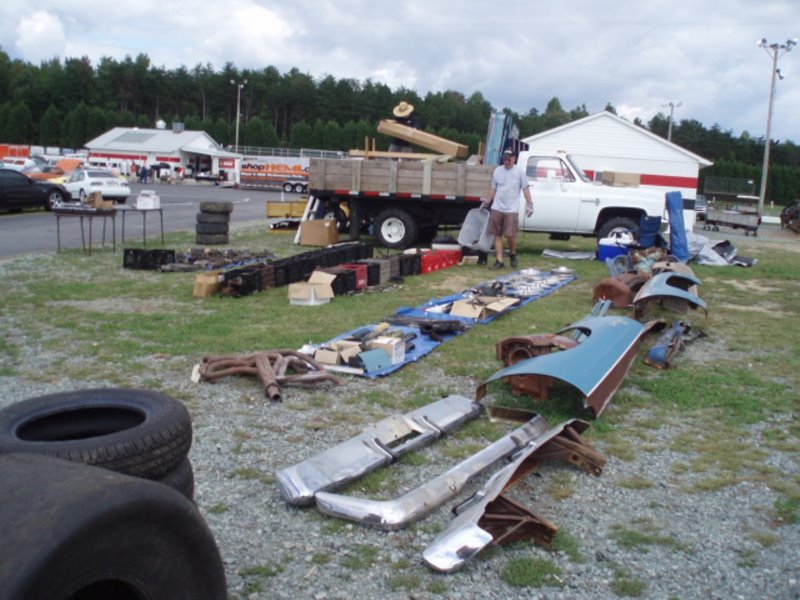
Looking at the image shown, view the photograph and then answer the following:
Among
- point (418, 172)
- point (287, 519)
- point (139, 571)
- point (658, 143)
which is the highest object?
point (658, 143)

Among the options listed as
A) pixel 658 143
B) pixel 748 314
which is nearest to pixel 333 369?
pixel 748 314

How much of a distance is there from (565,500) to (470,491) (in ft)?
1.73

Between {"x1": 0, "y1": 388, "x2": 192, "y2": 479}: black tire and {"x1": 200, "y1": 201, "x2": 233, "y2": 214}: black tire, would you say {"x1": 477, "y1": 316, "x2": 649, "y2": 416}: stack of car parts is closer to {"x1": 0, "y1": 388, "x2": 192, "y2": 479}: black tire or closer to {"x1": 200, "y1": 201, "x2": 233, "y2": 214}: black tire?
{"x1": 0, "y1": 388, "x2": 192, "y2": 479}: black tire

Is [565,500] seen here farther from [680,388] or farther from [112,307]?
[112,307]

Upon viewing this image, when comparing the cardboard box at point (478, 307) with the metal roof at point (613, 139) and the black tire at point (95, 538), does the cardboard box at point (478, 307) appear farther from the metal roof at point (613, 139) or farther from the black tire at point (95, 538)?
the metal roof at point (613, 139)

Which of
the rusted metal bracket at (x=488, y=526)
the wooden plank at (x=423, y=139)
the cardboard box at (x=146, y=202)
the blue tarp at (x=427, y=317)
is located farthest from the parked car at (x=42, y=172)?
the rusted metal bracket at (x=488, y=526)

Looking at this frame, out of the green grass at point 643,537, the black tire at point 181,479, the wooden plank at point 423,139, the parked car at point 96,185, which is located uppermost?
the wooden plank at point 423,139

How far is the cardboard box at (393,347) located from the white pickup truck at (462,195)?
9.17 m

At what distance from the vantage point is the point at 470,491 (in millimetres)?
4375

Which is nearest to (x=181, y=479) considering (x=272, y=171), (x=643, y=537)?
(x=643, y=537)

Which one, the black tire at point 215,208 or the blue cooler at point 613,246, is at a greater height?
the black tire at point 215,208

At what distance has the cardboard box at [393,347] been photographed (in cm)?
685

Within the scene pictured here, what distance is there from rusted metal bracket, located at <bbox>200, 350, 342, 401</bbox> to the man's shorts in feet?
25.1

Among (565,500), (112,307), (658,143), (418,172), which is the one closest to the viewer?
(565,500)
